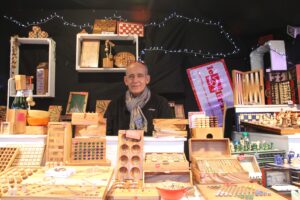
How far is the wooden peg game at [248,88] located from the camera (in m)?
3.79

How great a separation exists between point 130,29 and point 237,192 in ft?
10.1

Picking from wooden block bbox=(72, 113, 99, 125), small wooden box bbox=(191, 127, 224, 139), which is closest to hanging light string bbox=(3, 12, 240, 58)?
small wooden box bbox=(191, 127, 224, 139)

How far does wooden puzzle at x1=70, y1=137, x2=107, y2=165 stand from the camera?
1893 mm

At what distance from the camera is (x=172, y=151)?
2.02 meters

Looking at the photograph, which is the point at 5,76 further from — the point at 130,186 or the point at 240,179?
the point at 240,179

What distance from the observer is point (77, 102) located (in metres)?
4.15

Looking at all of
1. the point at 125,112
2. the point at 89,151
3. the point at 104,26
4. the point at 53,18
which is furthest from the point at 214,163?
the point at 53,18

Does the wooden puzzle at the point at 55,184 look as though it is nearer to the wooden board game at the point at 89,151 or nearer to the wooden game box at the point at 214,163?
the wooden board game at the point at 89,151

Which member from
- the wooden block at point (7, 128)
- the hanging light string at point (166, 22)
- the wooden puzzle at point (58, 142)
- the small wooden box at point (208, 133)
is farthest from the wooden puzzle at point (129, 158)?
the hanging light string at point (166, 22)

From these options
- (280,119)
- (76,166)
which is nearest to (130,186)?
(76,166)

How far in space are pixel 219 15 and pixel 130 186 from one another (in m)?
3.55

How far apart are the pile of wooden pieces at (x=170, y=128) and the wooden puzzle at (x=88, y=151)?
0.38 meters

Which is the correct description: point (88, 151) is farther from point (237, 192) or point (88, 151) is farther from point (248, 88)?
point (248, 88)

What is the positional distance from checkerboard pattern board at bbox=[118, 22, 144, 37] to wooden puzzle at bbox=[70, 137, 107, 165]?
97.1 inches
